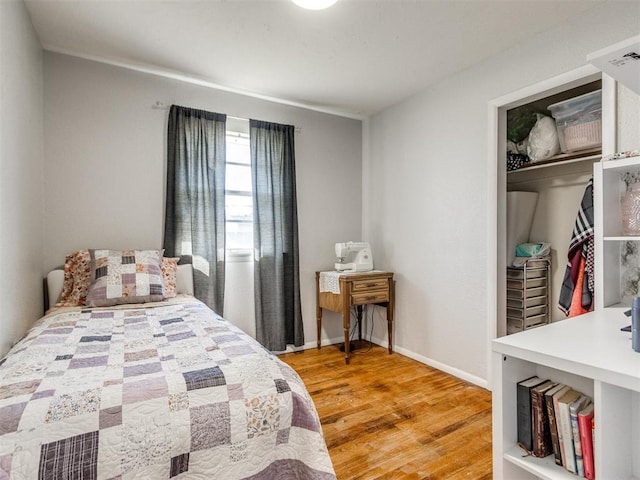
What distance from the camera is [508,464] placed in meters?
1.07

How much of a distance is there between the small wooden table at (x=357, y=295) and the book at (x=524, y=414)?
6.52 ft

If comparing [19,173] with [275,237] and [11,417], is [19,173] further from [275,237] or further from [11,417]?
[275,237]

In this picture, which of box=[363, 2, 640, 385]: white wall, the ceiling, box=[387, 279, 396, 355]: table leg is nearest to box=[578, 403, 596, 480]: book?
box=[363, 2, 640, 385]: white wall

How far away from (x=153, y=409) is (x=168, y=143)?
236cm

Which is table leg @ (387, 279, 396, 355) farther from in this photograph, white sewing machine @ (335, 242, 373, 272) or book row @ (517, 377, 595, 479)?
book row @ (517, 377, 595, 479)

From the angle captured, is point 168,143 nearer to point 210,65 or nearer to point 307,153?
point 210,65

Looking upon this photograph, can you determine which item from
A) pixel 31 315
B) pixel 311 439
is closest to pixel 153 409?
pixel 311 439

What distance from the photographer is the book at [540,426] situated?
1042 mm

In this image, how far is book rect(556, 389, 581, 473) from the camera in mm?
979

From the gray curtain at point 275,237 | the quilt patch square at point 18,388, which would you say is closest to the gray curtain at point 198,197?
the gray curtain at point 275,237

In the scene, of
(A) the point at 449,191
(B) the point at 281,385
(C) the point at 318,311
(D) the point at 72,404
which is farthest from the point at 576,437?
(C) the point at 318,311

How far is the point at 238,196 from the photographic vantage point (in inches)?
125

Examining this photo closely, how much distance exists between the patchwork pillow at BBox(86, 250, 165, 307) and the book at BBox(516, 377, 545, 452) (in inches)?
81.4

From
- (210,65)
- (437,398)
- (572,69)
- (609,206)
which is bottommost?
(437,398)
